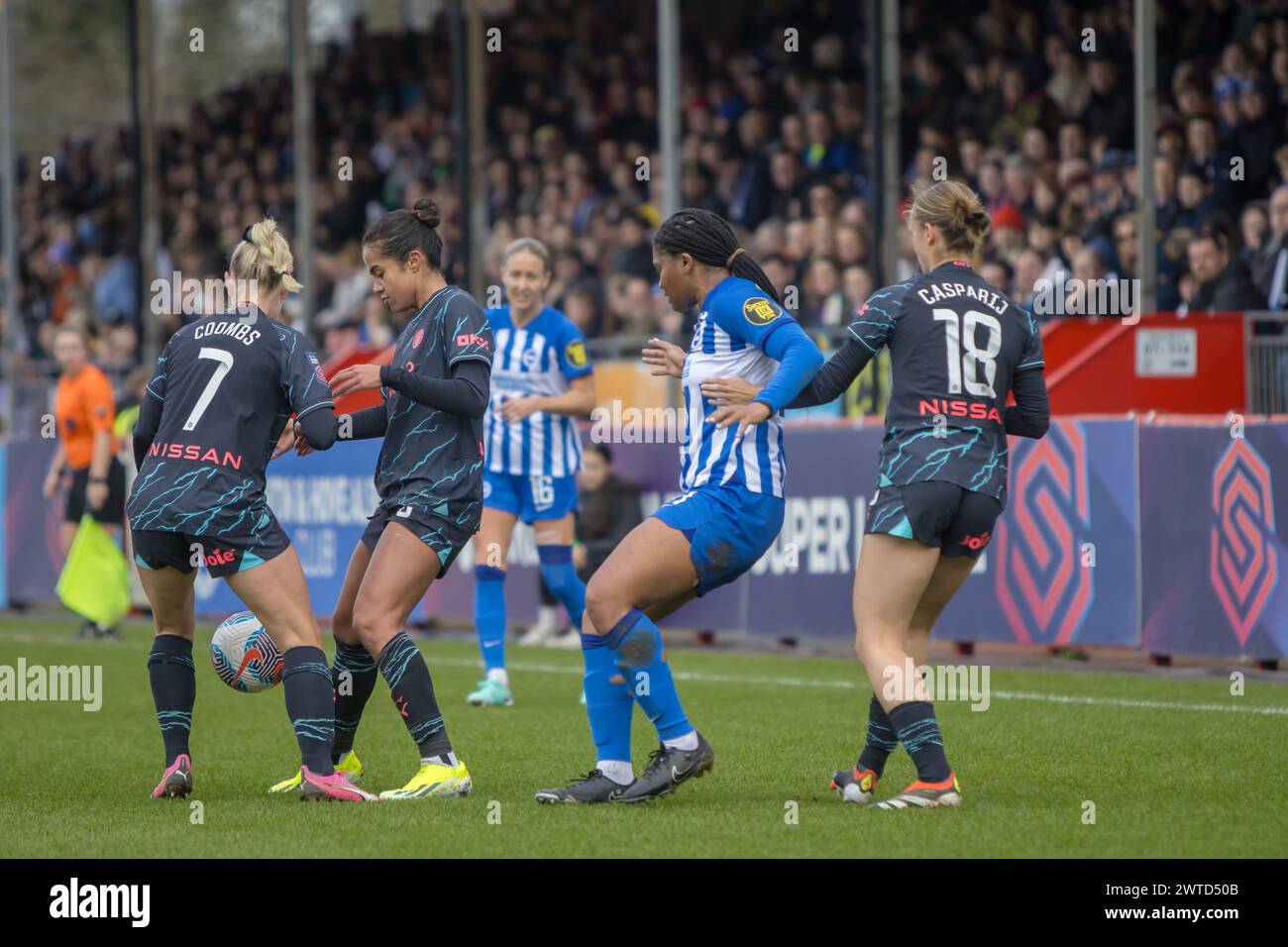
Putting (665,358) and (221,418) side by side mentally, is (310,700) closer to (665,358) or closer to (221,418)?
(221,418)

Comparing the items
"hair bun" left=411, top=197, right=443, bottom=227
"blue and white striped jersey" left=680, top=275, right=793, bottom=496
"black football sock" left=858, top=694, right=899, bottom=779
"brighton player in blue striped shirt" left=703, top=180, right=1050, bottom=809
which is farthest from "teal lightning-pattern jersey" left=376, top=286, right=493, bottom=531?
"black football sock" left=858, top=694, right=899, bottom=779

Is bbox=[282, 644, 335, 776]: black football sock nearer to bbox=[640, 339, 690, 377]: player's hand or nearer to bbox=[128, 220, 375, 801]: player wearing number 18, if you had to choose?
bbox=[128, 220, 375, 801]: player wearing number 18

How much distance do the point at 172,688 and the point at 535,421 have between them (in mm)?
4035

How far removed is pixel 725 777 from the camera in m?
7.97

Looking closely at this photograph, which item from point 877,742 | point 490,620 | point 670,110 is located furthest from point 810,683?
point 670,110

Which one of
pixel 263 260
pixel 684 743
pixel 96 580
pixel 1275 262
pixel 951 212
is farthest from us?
pixel 96 580

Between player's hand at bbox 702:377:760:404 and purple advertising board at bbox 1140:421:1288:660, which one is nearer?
player's hand at bbox 702:377:760:404

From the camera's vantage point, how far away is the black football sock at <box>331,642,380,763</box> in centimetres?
757

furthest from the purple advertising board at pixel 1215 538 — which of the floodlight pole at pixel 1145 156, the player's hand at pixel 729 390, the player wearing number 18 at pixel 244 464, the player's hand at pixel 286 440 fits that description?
the player's hand at pixel 286 440

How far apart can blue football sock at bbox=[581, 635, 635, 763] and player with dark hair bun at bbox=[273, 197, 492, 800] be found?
0.58 metres

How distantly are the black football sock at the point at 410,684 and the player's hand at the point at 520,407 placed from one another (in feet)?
12.3

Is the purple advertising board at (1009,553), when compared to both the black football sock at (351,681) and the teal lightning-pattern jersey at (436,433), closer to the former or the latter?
the black football sock at (351,681)
